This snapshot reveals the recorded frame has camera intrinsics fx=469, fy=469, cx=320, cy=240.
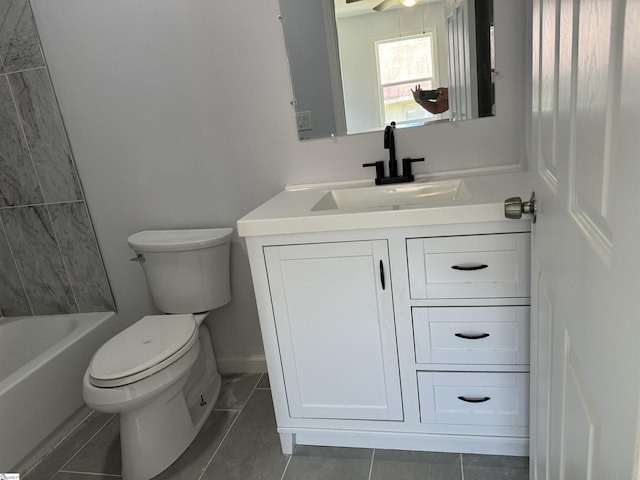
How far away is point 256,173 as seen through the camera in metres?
1.97

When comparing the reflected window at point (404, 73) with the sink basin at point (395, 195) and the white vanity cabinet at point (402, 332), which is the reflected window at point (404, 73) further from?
the white vanity cabinet at point (402, 332)

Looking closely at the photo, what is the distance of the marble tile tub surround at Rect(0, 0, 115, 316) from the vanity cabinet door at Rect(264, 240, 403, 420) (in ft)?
3.82

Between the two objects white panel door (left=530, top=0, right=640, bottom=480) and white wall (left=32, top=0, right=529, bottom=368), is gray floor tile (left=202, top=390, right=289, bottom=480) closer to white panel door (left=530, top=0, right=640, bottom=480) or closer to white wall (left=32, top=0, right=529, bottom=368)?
white wall (left=32, top=0, right=529, bottom=368)

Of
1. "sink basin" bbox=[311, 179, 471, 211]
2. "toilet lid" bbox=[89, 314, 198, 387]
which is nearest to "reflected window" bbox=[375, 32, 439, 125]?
"sink basin" bbox=[311, 179, 471, 211]

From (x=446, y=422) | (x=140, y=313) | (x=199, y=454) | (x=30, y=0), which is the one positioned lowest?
(x=199, y=454)

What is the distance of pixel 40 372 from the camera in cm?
189

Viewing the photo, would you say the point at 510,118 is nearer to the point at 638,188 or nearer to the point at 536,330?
the point at 536,330

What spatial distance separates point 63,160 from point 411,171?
1.54 m

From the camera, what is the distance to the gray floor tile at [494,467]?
1.52 m

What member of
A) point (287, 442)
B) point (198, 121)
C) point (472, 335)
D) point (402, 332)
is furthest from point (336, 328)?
point (198, 121)

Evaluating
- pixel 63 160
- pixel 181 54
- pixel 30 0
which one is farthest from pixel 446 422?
pixel 30 0

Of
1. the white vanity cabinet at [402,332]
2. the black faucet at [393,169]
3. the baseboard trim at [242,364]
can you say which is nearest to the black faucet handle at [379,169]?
the black faucet at [393,169]

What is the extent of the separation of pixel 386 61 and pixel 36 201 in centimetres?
172

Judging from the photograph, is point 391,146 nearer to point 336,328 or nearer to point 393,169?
point 393,169
